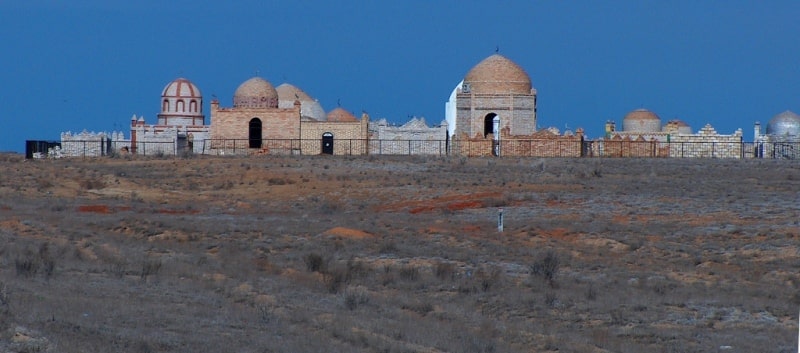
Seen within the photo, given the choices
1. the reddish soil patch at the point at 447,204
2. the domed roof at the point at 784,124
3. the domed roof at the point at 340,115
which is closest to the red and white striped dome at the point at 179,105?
the domed roof at the point at 340,115

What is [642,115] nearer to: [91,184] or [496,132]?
[496,132]

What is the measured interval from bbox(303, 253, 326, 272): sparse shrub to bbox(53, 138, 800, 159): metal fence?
3759 cm

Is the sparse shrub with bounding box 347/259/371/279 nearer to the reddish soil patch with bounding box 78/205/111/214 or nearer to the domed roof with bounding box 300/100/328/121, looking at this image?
the reddish soil patch with bounding box 78/205/111/214

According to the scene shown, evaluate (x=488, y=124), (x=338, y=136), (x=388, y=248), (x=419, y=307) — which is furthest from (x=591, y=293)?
(x=488, y=124)

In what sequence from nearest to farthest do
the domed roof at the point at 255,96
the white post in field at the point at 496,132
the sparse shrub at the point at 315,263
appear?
the sparse shrub at the point at 315,263 < the white post in field at the point at 496,132 < the domed roof at the point at 255,96

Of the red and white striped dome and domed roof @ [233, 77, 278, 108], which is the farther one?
the red and white striped dome

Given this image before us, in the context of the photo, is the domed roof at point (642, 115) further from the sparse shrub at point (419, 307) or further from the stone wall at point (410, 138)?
the sparse shrub at point (419, 307)

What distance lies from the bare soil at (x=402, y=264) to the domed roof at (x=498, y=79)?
66.9 ft

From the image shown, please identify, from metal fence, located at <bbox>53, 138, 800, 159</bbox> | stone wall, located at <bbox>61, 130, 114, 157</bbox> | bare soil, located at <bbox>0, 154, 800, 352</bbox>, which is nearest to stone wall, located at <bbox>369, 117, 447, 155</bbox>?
metal fence, located at <bbox>53, 138, 800, 159</bbox>

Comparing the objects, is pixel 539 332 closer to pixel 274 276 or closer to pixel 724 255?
pixel 274 276

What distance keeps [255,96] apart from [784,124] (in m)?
32.1

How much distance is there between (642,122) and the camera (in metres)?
69.9

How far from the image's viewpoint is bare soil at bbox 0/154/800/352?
1342 centimetres

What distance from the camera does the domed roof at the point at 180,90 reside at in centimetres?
7175
